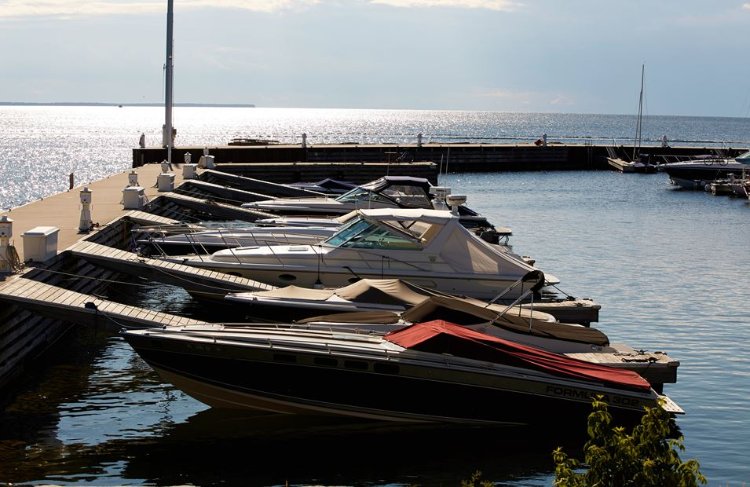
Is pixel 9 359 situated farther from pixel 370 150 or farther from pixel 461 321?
pixel 370 150

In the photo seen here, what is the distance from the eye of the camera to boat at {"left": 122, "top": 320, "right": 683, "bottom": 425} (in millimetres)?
14734

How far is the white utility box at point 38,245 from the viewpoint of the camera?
1898cm

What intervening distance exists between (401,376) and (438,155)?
50.1 metres

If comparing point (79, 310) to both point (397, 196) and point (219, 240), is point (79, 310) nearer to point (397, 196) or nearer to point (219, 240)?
point (219, 240)

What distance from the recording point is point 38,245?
62.6 feet

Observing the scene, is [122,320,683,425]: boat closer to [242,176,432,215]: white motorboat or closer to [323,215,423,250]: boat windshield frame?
[323,215,423,250]: boat windshield frame

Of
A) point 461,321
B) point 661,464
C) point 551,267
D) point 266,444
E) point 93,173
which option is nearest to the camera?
point 661,464

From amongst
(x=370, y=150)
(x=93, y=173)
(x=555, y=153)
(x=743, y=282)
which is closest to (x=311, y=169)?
(x=370, y=150)

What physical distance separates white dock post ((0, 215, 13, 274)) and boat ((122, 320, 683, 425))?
137 inches

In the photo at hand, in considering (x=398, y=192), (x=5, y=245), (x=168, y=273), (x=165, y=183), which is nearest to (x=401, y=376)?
(x=168, y=273)

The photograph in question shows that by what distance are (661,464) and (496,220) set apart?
3909 centimetres

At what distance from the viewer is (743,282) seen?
30.4m

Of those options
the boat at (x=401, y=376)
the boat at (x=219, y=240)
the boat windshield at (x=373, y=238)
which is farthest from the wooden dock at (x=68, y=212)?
the boat at (x=401, y=376)

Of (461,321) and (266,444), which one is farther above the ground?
(461,321)
